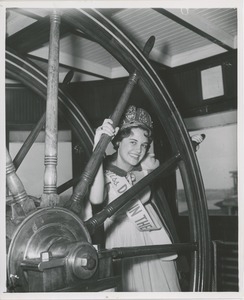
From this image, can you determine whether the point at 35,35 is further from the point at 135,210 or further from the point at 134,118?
the point at 135,210

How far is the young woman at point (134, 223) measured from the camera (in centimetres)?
157

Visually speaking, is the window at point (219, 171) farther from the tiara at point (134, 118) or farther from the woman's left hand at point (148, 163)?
the tiara at point (134, 118)

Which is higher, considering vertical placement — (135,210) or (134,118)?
(134,118)

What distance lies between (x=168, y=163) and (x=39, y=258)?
0.60 m

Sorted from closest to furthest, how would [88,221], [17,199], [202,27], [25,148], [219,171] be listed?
[17,199]
[88,221]
[25,148]
[202,27]
[219,171]

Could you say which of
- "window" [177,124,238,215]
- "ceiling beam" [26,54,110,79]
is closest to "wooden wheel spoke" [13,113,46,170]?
"ceiling beam" [26,54,110,79]

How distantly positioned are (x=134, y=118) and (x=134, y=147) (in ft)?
0.44

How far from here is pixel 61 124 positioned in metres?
2.95

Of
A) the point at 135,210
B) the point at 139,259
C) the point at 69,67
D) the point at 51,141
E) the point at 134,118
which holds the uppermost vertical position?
the point at 69,67

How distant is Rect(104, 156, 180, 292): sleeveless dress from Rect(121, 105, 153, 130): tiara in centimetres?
21

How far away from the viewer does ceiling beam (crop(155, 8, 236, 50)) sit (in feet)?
6.52

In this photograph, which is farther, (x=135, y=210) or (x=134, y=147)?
(x=134, y=147)

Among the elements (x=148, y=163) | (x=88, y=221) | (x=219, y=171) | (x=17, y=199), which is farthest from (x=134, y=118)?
(x=219, y=171)

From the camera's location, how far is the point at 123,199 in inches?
43.1
